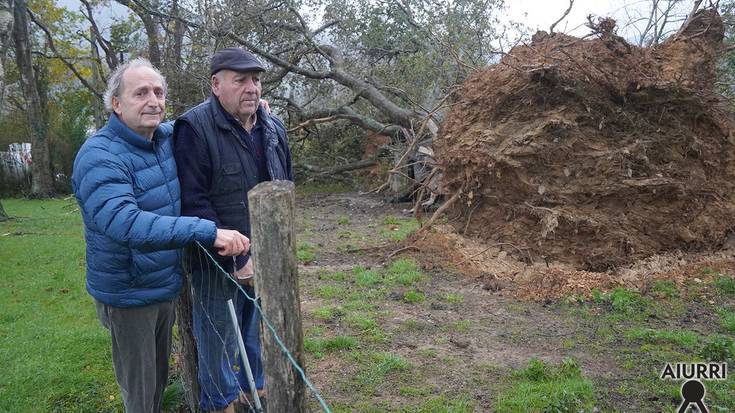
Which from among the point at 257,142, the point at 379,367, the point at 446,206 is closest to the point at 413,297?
the point at 379,367

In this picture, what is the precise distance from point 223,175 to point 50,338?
10.1 feet

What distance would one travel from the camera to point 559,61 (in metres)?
6.66

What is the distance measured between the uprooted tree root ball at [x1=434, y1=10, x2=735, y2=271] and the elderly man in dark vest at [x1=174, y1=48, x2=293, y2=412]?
434cm

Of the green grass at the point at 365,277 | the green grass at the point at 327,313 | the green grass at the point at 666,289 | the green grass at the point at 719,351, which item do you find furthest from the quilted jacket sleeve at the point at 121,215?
the green grass at the point at 666,289

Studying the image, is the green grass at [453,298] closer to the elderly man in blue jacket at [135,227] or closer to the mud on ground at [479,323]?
the mud on ground at [479,323]

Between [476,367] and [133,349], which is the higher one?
[133,349]

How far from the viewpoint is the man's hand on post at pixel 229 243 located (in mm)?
2396

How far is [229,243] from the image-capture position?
2.41m

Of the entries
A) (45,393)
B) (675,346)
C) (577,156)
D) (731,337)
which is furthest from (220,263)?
(577,156)

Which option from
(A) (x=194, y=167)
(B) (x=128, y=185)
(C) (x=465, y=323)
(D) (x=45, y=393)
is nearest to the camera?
(B) (x=128, y=185)

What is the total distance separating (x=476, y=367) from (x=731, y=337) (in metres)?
2.08

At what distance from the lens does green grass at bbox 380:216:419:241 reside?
29.0 ft

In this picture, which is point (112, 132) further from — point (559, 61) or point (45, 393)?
point (559, 61)

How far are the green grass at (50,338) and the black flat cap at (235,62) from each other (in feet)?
7.80
